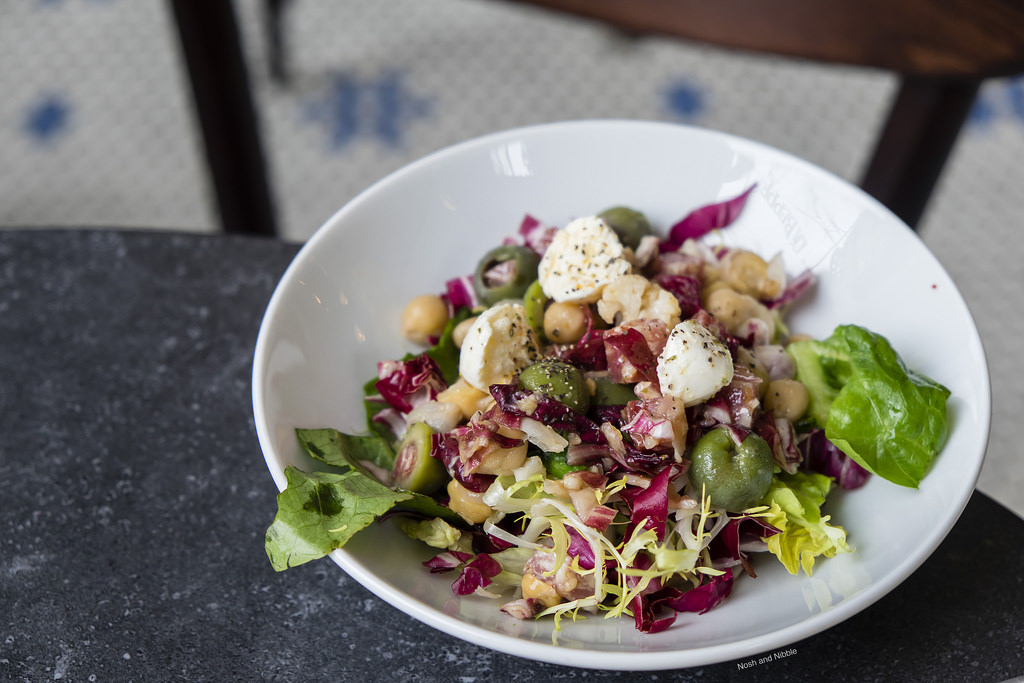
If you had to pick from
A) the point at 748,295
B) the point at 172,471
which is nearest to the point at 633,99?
the point at 748,295

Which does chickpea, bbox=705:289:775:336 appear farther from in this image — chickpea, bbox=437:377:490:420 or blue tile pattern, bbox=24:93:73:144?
blue tile pattern, bbox=24:93:73:144

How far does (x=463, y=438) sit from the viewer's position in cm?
88

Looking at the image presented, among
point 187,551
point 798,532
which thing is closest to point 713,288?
point 798,532

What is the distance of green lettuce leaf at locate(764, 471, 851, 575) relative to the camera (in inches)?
33.9

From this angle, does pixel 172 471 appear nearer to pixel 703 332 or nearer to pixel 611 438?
pixel 611 438

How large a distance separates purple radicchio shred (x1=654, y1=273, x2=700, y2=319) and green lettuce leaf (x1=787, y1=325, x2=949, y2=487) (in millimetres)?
147

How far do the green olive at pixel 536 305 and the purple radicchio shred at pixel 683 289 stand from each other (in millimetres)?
145

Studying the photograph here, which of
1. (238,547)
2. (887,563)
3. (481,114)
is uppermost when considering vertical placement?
(887,563)

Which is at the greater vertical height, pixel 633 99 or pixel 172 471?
pixel 172 471

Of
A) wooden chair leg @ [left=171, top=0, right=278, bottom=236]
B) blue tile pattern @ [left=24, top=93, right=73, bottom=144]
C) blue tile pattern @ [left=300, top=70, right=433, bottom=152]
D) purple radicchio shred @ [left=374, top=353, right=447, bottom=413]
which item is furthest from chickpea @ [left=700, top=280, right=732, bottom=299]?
blue tile pattern @ [left=24, top=93, right=73, bottom=144]

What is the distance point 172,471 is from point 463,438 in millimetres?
453

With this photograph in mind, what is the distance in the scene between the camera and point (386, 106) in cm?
303

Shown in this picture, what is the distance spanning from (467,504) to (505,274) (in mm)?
358

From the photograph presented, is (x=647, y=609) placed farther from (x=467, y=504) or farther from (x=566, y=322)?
(x=566, y=322)
